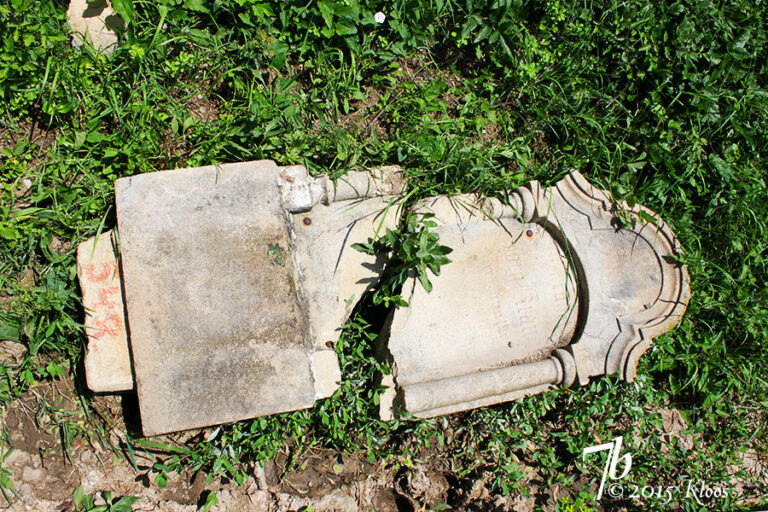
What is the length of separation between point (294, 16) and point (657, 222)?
230 cm

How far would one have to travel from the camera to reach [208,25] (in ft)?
10.3

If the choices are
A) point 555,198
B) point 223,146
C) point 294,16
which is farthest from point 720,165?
point 223,146

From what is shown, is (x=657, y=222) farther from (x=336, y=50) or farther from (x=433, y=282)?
(x=336, y=50)

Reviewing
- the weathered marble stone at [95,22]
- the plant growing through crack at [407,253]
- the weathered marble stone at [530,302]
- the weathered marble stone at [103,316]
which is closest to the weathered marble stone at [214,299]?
the weathered marble stone at [103,316]

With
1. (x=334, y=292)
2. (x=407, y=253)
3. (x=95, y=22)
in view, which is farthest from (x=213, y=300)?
(x=95, y=22)

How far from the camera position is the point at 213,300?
7.90 feet

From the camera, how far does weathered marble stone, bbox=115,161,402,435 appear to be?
237 centimetres
